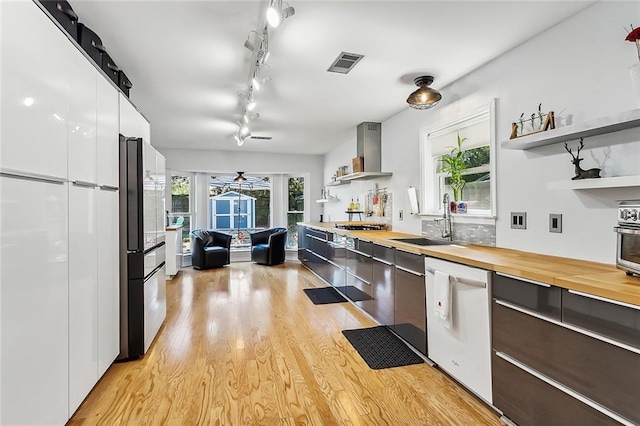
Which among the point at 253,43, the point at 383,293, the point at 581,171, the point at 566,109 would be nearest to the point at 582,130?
the point at 581,171

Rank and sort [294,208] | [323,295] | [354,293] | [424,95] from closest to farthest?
1. [424,95]
2. [354,293]
3. [323,295]
4. [294,208]

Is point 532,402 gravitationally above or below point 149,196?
below

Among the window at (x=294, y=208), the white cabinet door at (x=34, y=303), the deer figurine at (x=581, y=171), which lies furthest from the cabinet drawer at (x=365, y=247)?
the window at (x=294, y=208)

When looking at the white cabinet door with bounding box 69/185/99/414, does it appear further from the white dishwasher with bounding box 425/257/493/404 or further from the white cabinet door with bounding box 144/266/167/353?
the white dishwasher with bounding box 425/257/493/404

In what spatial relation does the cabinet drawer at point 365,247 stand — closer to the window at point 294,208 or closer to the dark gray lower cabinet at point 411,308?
the dark gray lower cabinet at point 411,308

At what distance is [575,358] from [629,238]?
0.65 m

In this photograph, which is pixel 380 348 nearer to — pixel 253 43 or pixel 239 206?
pixel 253 43

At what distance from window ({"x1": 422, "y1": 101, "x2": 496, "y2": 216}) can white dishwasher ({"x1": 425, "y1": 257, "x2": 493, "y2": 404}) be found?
879mm

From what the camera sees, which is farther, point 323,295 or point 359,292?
point 323,295

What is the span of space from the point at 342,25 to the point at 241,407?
8.69 feet

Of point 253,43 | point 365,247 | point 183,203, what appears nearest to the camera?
point 253,43

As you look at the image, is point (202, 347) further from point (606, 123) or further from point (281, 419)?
point (606, 123)

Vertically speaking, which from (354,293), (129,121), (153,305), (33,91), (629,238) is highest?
(129,121)

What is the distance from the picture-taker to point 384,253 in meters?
3.27
